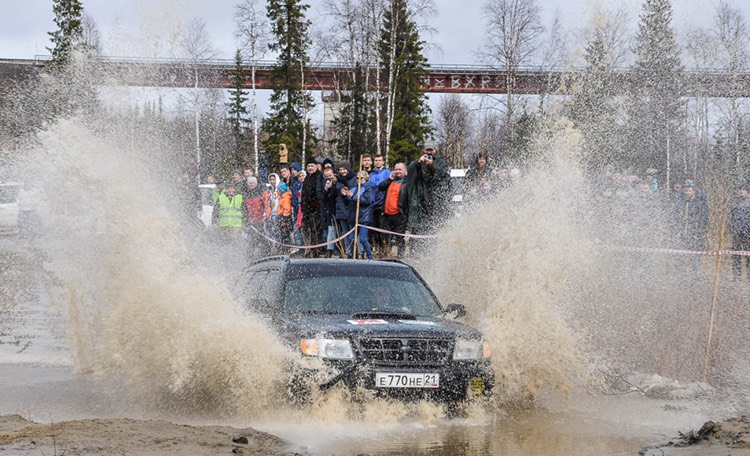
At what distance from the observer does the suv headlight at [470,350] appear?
8867mm

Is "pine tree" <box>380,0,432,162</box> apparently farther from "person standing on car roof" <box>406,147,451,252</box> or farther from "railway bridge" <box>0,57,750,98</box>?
"person standing on car roof" <box>406,147,451,252</box>

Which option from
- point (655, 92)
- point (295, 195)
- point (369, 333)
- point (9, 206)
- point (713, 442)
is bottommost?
point (9, 206)

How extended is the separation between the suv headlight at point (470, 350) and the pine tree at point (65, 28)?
4481 centimetres

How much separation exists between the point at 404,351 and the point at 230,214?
12619 mm

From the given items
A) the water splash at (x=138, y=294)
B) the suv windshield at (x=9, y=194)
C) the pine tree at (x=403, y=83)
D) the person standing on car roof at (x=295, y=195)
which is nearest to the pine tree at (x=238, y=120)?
the pine tree at (x=403, y=83)

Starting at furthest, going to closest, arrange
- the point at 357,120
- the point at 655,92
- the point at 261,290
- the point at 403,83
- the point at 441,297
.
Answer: the point at 357,120 < the point at 403,83 < the point at 655,92 < the point at 441,297 < the point at 261,290

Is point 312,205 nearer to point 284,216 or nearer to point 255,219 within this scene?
point 284,216

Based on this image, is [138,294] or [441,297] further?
[441,297]

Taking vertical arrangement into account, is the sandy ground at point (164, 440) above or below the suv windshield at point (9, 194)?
above

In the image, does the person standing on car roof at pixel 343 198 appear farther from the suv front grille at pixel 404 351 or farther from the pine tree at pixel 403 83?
the pine tree at pixel 403 83

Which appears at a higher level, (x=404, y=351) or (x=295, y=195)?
(x=295, y=195)

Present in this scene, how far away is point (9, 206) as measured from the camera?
36.8m

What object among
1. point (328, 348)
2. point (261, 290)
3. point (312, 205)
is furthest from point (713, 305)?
point (312, 205)

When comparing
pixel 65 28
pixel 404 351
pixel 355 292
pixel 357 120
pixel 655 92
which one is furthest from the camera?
pixel 357 120
